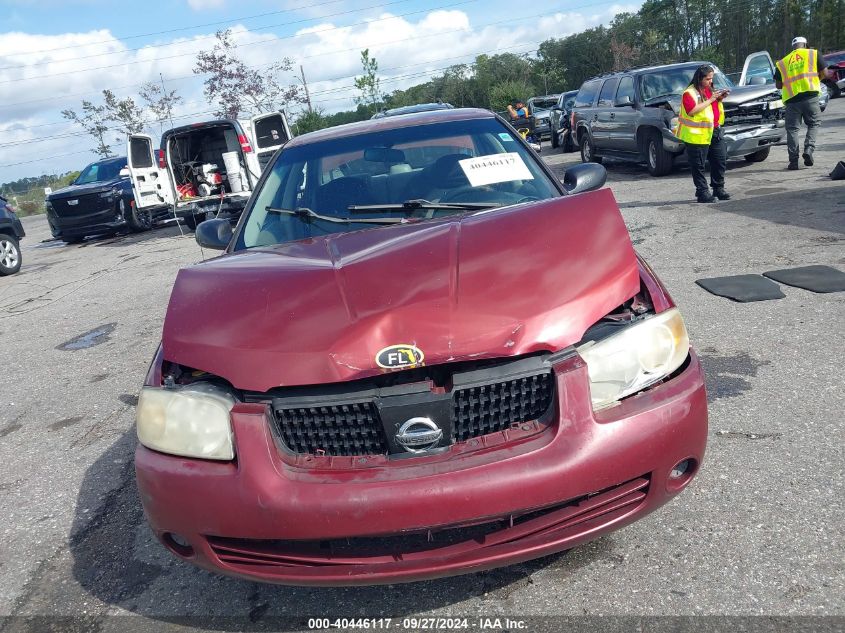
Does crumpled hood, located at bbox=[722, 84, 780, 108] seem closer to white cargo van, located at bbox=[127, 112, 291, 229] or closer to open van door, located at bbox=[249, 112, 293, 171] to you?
white cargo van, located at bbox=[127, 112, 291, 229]

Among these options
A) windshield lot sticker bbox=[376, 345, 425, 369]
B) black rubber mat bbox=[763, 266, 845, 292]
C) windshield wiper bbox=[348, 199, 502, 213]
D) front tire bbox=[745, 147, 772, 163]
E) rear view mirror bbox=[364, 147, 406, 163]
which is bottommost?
front tire bbox=[745, 147, 772, 163]

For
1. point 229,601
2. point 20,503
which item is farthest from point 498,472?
point 20,503

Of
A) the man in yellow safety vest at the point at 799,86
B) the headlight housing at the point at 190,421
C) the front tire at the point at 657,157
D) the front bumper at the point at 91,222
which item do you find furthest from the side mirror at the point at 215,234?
the front bumper at the point at 91,222

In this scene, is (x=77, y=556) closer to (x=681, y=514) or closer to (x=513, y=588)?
(x=513, y=588)

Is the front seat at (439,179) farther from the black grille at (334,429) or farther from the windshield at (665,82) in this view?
the windshield at (665,82)

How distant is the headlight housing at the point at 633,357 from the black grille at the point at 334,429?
670 mm

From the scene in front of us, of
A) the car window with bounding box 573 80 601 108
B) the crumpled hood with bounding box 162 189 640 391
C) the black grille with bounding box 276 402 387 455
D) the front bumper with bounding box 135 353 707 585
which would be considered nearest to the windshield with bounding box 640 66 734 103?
the car window with bounding box 573 80 601 108

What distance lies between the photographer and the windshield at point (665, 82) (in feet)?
42.6

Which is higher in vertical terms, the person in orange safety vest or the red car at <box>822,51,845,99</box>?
the person in orange safety vest

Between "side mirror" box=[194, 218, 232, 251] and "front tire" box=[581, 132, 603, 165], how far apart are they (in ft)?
42.1

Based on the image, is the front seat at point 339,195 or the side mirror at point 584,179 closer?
the front seat at point 339,195

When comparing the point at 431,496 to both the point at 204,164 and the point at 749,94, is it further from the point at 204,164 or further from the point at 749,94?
the point at 204,164

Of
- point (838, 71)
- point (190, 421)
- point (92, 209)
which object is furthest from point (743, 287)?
point (838, 71)

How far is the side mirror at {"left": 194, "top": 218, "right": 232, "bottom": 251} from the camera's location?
3.94m
